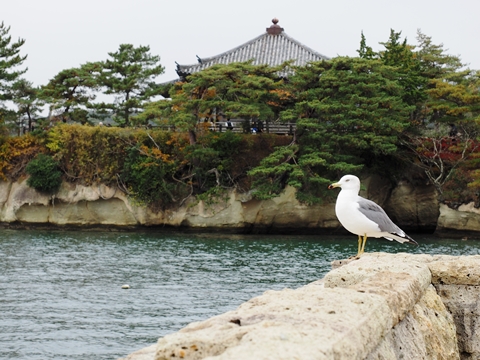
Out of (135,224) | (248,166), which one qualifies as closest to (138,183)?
(135,224)

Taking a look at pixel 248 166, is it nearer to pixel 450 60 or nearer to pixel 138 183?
pixel 138 183

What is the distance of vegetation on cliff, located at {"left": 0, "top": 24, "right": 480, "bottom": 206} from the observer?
1126 inches

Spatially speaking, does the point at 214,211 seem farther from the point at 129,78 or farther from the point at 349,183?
the point at 349,183

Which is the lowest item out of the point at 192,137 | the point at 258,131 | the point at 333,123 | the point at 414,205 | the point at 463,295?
the point at 414,205

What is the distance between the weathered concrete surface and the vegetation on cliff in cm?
61

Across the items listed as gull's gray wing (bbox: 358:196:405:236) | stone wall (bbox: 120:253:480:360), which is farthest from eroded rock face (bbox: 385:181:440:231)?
stone wall (bbox: 120:253:480:360)

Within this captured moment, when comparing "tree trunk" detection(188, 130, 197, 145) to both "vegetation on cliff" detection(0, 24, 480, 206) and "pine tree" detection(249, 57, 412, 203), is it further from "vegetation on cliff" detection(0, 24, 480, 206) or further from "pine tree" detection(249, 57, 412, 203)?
"pine tree" detection(249, 57, 412, 203)

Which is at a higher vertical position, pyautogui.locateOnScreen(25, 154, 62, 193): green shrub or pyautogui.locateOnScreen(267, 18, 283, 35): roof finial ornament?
pyautogui.locateOnScreen(267, 18, 283, 35): roof finial ornament

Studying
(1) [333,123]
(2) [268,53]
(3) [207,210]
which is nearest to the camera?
(1) [333,123]

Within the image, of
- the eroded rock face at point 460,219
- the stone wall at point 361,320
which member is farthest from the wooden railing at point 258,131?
the stone wall at point 361,320

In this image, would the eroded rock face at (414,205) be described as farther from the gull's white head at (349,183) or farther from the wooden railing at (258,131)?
the gull's white head at (349,183)

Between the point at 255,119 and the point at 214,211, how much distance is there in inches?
203

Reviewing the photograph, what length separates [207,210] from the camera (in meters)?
30.6

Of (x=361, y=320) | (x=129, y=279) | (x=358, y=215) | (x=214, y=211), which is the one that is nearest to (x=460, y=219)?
(x=214, y=211)
